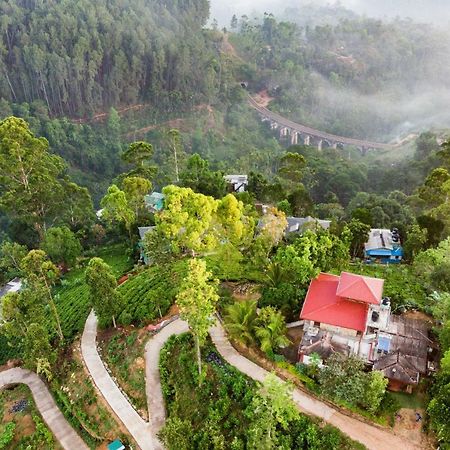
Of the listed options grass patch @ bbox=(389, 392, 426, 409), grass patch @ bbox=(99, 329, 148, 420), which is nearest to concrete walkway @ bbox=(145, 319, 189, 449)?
grass patch @ bbox=(99, 329, 148, 420)

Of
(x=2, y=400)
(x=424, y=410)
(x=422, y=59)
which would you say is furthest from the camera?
(x=422, y=59)

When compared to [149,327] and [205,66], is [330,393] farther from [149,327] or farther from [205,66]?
[205,66]

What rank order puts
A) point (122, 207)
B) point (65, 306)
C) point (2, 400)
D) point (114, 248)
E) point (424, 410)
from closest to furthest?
point (424, 410) → point (2, 400) → point (65, 306) → point (122, 207) → point (114, 248)

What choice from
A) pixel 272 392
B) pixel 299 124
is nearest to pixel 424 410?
pixel 272 392

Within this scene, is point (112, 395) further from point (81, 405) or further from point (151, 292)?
point (151, 292)

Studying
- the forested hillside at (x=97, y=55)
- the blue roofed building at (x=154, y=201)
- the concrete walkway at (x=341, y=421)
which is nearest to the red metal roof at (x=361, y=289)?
the concrete walkway at (x=341, y=421)

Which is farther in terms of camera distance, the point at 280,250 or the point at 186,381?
the point at 280,250

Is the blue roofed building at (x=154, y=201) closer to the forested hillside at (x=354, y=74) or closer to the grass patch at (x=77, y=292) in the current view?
the grass patch at (x=77, y=292)
